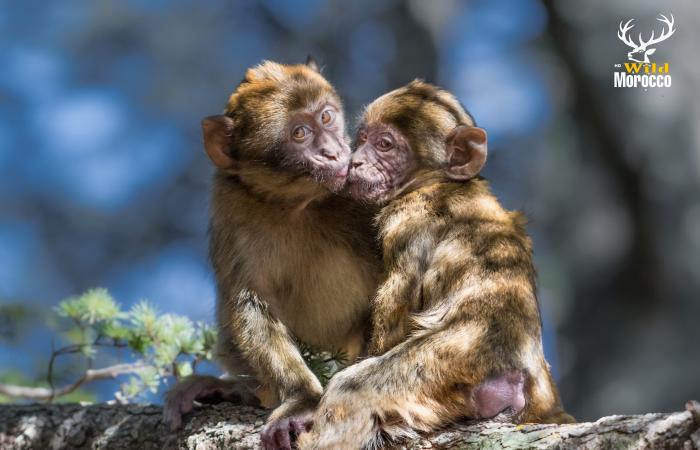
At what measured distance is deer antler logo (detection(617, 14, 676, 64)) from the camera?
12914 mm

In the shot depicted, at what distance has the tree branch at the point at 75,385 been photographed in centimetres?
641

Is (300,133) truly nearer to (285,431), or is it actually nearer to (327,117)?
(327,117)

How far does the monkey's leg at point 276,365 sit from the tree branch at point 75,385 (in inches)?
38.9

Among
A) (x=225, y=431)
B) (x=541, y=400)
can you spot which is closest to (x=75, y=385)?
(x=225, y=431)

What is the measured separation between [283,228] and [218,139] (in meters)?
0.64

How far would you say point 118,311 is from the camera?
634 cm

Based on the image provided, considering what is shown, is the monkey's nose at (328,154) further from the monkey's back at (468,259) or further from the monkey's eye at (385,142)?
the monkey's back at (468,259)

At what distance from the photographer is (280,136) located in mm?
5879

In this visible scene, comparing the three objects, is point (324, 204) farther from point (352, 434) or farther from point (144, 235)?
point (144, 235)

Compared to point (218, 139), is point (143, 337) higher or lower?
lower

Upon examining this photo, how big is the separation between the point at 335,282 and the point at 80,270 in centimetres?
1373

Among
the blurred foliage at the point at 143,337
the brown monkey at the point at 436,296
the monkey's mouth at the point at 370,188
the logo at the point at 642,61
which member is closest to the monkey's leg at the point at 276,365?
the brown monkey at the point at 436,296

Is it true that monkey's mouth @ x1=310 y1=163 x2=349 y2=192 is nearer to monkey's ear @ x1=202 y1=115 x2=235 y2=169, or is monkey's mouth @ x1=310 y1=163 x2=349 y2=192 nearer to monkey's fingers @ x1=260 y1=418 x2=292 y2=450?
monkey's ear @ x1=202 y1=115 x2=235 y2=169

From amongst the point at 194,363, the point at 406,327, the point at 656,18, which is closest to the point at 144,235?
the point at 656,18
